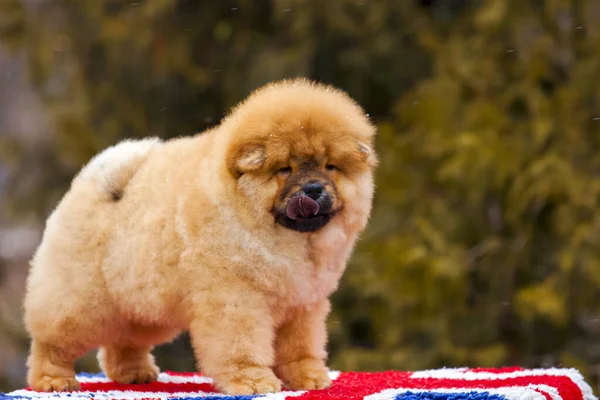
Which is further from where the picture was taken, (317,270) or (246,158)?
(317,270)

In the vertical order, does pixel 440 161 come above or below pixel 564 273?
above

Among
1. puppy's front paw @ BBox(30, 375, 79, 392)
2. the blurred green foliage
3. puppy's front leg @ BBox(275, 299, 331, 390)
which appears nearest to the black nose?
puppy's front leg @ BBox(275, 299, 331, 390)

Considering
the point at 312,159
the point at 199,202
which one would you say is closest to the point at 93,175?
the point at 199,202

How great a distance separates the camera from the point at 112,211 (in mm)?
3590

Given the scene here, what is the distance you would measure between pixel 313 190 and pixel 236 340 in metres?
0.61

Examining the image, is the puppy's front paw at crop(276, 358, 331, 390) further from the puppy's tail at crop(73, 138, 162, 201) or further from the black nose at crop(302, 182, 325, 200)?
the puppy's tail at crop(73, 138, 162, 201)

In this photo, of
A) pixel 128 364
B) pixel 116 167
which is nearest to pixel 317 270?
pixel 116 167

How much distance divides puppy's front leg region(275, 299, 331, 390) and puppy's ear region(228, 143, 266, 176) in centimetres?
62

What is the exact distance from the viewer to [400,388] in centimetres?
335

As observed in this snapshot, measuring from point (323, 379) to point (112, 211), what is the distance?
1065 mm

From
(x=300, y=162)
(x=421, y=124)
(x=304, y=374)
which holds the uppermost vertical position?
(x=421, y=124)

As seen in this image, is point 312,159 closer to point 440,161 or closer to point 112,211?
point 112,211

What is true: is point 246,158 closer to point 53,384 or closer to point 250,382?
point 250,382

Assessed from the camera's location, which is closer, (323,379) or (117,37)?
(323,379)
